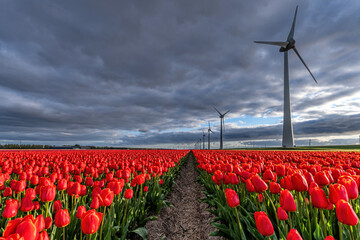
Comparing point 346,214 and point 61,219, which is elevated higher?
point 346,214

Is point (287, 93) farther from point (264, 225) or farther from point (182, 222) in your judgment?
point (264, 225)

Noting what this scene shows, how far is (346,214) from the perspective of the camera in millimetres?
2098

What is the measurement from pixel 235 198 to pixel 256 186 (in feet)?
2.43

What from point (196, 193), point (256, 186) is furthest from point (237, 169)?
point (196, 193)

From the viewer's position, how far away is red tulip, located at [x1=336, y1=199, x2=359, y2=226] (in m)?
2.06

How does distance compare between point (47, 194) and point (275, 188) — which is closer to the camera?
point (47, 194)

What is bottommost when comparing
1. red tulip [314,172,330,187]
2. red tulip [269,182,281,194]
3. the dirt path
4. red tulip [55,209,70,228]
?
the dirt path

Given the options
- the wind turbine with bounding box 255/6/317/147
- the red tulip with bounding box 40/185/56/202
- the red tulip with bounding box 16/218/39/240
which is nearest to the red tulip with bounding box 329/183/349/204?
the red tulip with bounding box 16/218/39/240

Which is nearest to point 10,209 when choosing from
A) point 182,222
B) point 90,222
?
point 90,222

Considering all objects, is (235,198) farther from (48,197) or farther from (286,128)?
(286,128)

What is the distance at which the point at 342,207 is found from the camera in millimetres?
2111

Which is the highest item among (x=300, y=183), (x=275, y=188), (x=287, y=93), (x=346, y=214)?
(x=287, y=93)

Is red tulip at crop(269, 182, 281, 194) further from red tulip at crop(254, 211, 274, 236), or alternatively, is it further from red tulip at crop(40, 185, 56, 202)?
red tulip at crop(40, 185, 56, 202)

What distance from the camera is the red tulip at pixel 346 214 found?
2.06 metres
